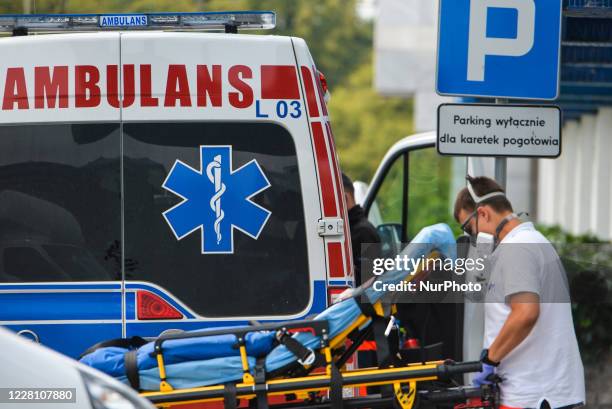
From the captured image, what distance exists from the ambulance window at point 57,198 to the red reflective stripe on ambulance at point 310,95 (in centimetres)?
92

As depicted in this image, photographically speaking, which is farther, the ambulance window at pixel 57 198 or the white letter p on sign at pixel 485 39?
the white letter p on sign at pixel 485 39

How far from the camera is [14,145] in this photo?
18.3 ft

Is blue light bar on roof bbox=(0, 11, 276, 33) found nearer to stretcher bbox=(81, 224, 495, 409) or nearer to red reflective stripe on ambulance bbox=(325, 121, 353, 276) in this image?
red reflective stripe on ambulance bbox=(325, 121, 353, 276)

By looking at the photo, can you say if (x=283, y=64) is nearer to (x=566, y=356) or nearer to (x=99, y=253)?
(x=99, y=253)

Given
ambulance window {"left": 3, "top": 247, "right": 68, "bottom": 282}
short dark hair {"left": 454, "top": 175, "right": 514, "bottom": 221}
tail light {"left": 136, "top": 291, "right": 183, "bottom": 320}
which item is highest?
short dark hair {"left": 454, "top": 175, "right": 514, "bottom": 221}

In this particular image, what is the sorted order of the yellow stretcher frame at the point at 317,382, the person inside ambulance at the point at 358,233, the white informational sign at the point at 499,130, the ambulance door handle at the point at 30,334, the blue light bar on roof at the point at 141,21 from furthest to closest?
1. the person inside ambulance at the point at 358,233
2. the white informational sign at the point at 499,130
3. the blue light bar on roof at the point at 141,21
4. the ambulance door handle at the point at 30,334
5. the yellow stretcher frame at the point at 317,382

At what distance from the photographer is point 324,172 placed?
5562 millimetres

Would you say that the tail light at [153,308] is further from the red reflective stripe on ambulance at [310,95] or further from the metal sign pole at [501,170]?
the metal sign pole at [501,170]

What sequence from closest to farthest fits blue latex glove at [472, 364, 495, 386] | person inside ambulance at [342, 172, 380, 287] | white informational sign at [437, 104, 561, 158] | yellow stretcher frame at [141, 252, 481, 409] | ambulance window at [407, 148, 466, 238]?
1. yellow stretcher frame at [141, 252, 481, 409]
2. blue latex glove at [472, 364, 495, 386]
3. white informational sign at [437, 104, 561, 158]
4. person inside ambulance at [342, 172, 380, 287]
5. ambulance window at [407, 148, 466, 238]

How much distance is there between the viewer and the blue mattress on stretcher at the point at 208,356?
5078mm

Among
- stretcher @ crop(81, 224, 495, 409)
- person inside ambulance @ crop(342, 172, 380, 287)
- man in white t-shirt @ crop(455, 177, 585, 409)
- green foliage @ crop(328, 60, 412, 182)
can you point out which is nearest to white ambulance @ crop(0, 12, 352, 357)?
stretcher @ crop(81, 224, 495, 409)

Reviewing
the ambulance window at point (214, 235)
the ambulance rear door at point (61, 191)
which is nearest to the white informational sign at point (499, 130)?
the ambulance window at point (214, 235)

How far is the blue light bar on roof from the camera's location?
6.00m

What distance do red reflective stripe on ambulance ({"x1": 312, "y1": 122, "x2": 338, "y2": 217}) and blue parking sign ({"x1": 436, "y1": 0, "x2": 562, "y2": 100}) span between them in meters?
1.03
